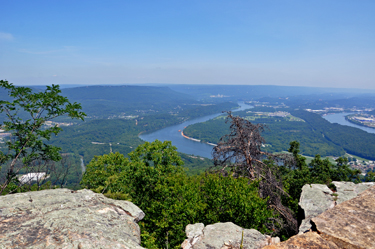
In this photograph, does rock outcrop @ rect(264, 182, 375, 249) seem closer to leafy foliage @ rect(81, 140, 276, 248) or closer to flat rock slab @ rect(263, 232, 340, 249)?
flat rock slab @ rect(263, 232, 340, 249)

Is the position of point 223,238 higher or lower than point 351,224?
lower

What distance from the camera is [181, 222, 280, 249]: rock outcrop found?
6377mm

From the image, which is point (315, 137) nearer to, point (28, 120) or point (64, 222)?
point (28, 120)

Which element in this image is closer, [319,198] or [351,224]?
[351,224]

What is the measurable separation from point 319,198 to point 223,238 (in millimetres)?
7219

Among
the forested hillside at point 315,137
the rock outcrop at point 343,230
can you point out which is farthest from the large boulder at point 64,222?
the forested hillside at point 315,137

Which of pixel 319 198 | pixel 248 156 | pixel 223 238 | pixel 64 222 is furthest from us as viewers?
pixel 248 156

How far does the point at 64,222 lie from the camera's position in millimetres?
5371

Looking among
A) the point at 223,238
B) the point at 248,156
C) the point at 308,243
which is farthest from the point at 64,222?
the point at 248,156

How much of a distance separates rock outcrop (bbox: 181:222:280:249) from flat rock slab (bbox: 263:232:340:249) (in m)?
3.83

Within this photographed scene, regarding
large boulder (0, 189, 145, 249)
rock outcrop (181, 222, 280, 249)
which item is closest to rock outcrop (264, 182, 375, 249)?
rock outcrop (181, 222, 280, 249)

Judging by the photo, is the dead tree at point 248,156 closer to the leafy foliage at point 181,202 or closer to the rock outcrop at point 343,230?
the leafy foliage at point 181,202

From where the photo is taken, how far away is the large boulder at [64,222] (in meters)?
4.61

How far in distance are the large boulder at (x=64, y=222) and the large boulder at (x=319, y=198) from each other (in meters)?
8.07
